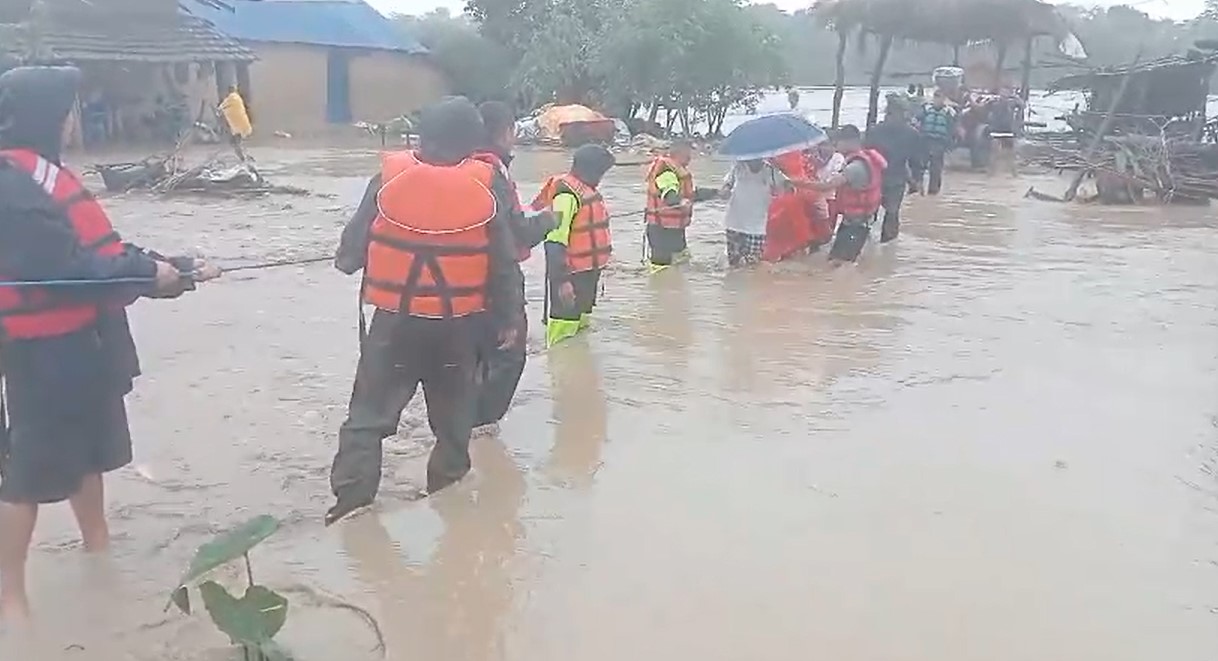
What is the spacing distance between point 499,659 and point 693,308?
5694mm

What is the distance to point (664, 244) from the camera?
10.6 m


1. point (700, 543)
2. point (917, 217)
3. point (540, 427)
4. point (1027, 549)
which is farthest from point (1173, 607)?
point (917, 217)

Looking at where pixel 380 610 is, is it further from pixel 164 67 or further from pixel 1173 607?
pixel 164 67

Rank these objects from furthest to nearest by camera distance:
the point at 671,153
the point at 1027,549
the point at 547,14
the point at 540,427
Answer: the point at 547,14
the point at 671,153
the point at 540,427
the point at 1027,549

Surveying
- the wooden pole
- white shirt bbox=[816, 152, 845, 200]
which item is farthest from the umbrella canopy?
the wooden pole

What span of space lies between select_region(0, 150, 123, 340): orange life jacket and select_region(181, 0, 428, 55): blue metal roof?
3000 centimetres

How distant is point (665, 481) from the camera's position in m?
5.53

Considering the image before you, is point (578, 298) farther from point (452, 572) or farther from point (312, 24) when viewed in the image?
point (312, 24)

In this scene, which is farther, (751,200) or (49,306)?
(751,200)

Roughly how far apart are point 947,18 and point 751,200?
557 inches

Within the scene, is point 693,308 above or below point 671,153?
below

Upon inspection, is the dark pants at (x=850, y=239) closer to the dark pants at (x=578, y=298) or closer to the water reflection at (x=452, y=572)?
the dark pants at (x=578, y=298)

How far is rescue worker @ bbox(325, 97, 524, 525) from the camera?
184 inches

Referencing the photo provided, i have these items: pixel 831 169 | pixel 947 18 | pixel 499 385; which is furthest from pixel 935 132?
pixel 499 385
